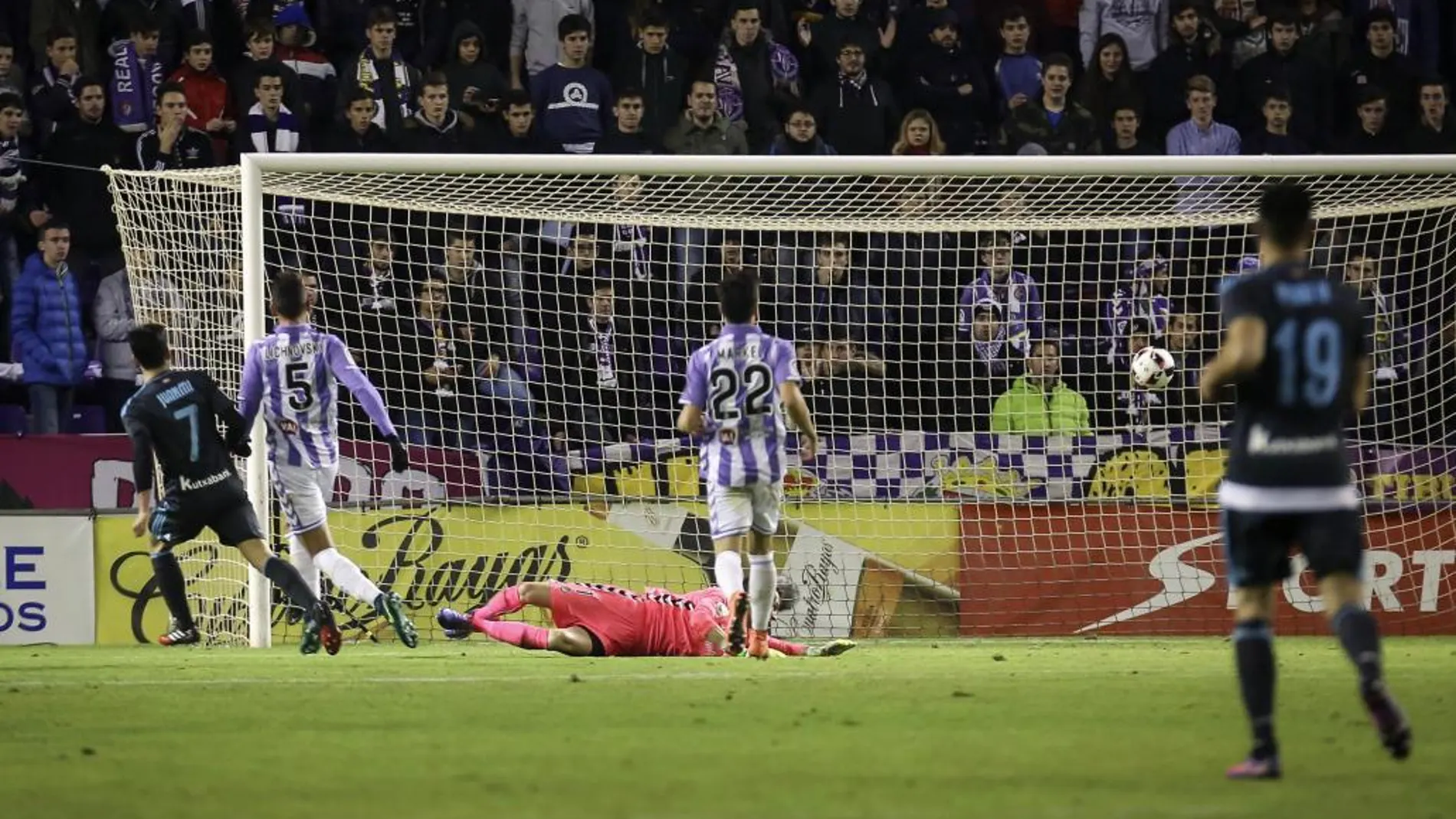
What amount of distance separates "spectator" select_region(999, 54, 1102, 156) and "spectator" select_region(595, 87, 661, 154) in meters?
2.95

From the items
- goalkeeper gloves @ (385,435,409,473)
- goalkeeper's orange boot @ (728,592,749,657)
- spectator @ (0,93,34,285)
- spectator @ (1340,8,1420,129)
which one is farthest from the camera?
spectator @ (1340,8,1420,129)

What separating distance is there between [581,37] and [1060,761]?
1171 centimetres

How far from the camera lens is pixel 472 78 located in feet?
55.9

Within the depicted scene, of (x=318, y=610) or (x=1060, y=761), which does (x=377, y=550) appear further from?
(x=1060, y=761)

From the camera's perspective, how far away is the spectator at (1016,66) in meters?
18.4

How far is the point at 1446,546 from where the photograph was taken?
573 inches

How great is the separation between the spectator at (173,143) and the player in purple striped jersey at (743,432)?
617cm

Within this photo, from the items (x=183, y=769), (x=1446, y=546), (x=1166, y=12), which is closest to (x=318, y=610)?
(x=183, y=769)

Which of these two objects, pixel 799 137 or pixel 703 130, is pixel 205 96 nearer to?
pixel 703 130

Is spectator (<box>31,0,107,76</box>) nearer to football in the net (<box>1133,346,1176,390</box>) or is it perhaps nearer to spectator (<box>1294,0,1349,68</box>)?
football in the net (<box>1133,346,1176,390</box>)

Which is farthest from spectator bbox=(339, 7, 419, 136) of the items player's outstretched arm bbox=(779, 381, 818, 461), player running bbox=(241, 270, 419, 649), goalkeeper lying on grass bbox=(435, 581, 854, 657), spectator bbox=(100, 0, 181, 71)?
player's outstretched arm bbox=(779, 381, 818, 461)

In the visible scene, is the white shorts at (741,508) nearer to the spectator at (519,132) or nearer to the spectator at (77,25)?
the spectator at (519,132)

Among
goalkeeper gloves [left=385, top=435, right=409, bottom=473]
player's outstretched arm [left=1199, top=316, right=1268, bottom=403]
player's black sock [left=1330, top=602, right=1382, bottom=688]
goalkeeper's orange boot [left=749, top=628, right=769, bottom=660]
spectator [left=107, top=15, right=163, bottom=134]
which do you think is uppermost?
spectator [left=107, top=15, right=163, bottom=134]

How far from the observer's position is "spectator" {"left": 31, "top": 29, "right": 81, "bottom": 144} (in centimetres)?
1650
